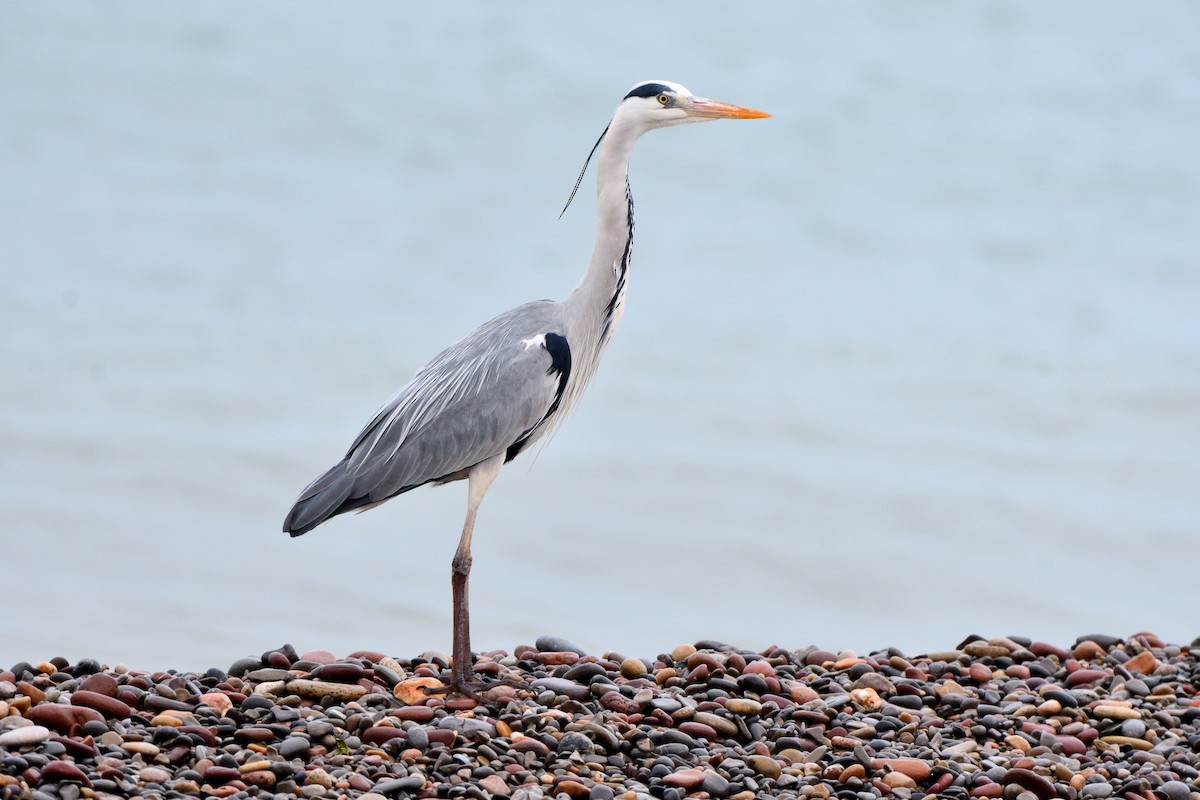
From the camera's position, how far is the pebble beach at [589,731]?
4492 millimetres

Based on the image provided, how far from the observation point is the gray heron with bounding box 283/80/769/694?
18.4 ft

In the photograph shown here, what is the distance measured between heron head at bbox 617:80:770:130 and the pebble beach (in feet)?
6.62

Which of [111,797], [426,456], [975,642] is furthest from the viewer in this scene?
[975,642]

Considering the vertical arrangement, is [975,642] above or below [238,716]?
above

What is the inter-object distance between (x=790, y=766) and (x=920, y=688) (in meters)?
1.05

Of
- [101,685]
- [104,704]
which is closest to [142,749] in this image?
[104,704]

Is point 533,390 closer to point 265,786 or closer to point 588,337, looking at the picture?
point 588,337

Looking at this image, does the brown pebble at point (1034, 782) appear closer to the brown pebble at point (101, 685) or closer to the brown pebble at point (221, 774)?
the brown pebble at point (221, 774)

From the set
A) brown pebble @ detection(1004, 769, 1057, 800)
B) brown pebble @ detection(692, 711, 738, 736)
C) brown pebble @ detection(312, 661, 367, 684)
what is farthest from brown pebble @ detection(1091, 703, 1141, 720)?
brown pebble @ detection(312, 661, 367, 684)

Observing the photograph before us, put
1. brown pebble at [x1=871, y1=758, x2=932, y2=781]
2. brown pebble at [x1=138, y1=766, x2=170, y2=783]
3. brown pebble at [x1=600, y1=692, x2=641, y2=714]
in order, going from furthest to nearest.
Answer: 1. brown pebble at [x1=600, y1=692, x2=641, y2=714]
2. brown pebble at [x1=871, y1=758, x2=932, y2=781]
3. brown pebble at [x1=138, y1=766, x2=170, y2=783]

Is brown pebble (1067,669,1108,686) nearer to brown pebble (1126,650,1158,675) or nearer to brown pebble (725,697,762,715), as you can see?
brown pebble (1126,650,1158,675)

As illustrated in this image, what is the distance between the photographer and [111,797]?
4234mm

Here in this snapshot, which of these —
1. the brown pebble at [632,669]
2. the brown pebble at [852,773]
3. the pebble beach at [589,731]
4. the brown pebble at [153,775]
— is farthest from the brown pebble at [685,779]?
the brown pebble at [153,775]

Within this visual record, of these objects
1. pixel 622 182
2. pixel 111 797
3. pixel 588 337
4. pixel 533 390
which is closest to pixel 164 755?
pixel 111 797
